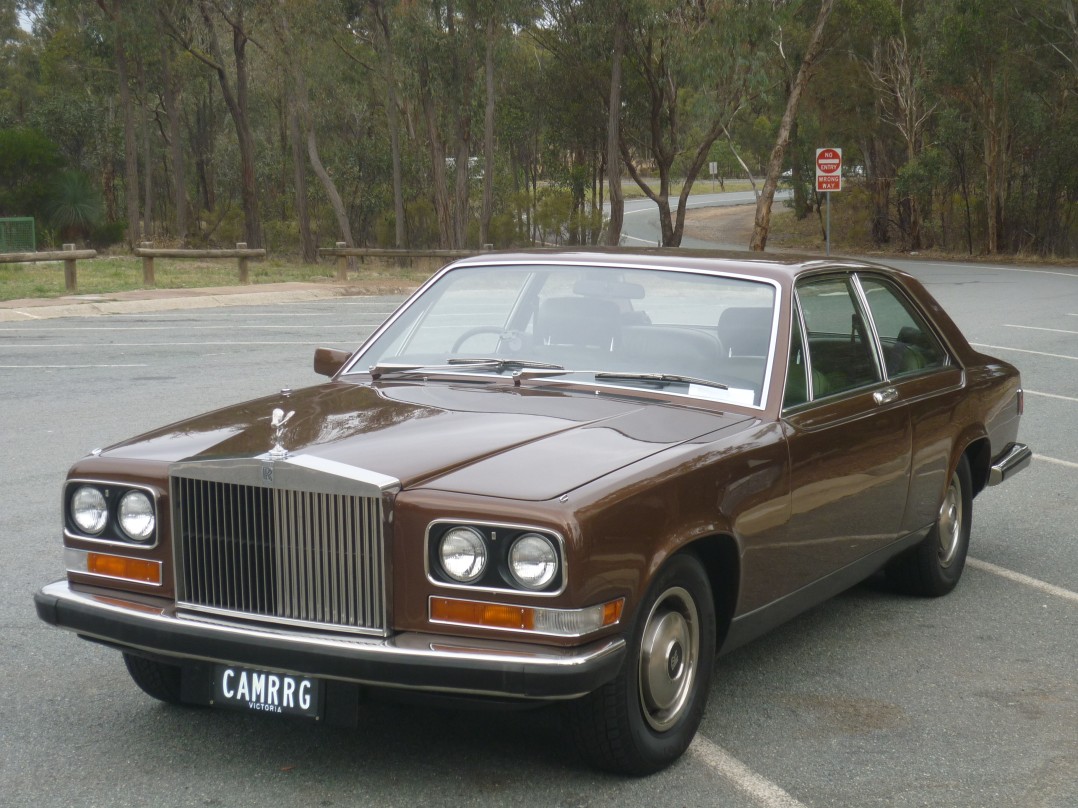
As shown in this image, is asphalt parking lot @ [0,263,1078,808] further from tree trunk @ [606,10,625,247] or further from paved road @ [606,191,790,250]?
paved road @ [606,191,790,250]

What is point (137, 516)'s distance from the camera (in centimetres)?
408

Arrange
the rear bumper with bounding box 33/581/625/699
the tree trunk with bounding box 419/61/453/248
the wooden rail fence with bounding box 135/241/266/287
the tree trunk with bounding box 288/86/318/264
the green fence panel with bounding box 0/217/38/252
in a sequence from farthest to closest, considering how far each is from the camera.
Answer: the tree trunk with bounding box 419/61/453/248 → the tree trunk with bounding box 288/86/318/264 → the green fence panel with bounding box 0/217/38/252 → the wooden rail fence with bounding box 135/241/266/287 → the rear bumper with bounding box 33/581/625/699

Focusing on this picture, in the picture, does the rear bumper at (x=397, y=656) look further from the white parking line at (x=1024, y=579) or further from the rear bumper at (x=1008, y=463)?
the rear bumper at (x=1008, y=463)

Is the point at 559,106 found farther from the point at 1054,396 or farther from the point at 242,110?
the point at 1054,396

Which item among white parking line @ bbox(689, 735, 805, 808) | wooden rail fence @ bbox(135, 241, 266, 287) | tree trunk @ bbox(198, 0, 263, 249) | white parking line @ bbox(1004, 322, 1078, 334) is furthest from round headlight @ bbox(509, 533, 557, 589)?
tree trunk @ bbox(198, 0, 263, 249)

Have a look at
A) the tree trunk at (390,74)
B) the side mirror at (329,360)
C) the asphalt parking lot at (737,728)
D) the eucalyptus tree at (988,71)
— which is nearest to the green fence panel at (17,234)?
the tree trunk at (390,74)

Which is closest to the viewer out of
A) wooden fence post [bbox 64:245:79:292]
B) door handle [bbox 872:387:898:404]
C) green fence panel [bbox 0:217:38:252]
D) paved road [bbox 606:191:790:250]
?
door handle [bbox 872:387:898:404]

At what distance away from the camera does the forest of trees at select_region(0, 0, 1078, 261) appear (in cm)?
4169

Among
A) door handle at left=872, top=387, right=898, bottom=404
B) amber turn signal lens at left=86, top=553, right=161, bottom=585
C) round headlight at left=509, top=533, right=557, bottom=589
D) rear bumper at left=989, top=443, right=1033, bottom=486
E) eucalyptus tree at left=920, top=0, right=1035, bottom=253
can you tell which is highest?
eucalyptus tree at left=920, top=0, right=1035, bottom=253

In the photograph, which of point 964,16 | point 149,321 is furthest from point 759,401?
point 964,16

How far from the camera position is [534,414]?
4.45m

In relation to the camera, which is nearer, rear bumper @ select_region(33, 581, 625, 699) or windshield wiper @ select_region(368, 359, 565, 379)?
rear bumper @ select_region(33, 581, 625, 699)

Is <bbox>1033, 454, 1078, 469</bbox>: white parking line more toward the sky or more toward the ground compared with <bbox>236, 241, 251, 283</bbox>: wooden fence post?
more toward the ground

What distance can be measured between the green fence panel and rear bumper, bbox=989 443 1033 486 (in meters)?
38.5
